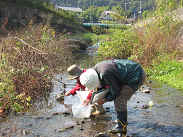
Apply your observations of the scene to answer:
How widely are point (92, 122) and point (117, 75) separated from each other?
1.56 m

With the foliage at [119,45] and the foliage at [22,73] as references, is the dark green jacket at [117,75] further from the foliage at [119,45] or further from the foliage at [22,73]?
the foliage at [119,45]

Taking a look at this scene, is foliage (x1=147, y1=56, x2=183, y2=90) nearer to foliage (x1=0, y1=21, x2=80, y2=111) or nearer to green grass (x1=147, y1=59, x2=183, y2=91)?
green grass (x1=147, y1=59, x2=183, y2=91)

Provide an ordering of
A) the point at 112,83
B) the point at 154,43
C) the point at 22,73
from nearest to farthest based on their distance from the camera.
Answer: the point at 112,83
the point at 22,73
the point at 154,43

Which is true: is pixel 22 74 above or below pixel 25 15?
below

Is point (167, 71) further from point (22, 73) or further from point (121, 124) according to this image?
point (121, 124)

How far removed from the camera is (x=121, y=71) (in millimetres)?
4516

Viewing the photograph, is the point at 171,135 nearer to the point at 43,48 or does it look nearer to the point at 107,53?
the point at 43,48

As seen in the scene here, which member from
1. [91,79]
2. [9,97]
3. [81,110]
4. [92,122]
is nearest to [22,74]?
[9,97]

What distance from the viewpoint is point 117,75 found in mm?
4441

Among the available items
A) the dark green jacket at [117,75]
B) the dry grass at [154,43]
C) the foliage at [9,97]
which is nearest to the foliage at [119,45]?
the dry grass at [154,43]

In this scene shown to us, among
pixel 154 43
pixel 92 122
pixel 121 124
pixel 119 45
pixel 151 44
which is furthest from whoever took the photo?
pixel 119 45

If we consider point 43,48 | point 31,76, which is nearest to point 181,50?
point 43,48

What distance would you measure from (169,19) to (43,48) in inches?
264

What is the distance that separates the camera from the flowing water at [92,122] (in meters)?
5.04
